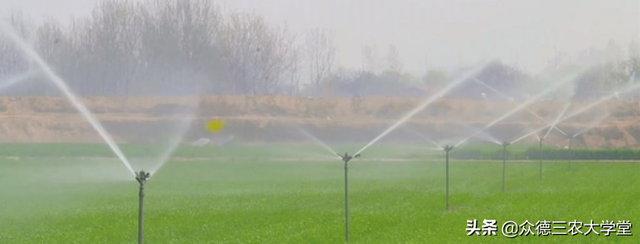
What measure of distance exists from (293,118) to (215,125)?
849 centimetres

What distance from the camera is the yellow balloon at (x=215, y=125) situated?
67812 mm

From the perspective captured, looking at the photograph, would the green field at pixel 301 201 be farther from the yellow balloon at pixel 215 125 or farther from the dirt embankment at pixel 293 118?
the yellow balloon at pixel 215 125

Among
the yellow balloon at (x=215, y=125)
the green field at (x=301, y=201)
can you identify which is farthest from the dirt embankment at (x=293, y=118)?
the green field at (x=301, y=201)

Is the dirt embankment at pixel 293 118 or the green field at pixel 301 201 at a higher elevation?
the dirt embankment at pixel 293 118

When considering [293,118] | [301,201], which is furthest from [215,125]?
[301,201]

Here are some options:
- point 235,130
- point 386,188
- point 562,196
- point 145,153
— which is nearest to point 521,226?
point 562,196

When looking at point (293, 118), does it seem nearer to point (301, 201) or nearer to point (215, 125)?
point (215, 125)

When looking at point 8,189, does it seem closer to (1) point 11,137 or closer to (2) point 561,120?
(1) point 11,137

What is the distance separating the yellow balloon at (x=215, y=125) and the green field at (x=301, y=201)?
22.5 meters

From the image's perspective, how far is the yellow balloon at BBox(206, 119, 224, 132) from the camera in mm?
67812

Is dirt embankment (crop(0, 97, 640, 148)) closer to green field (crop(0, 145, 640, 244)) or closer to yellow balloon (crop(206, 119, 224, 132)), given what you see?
yellow balloon (crop(206, 119, 224, 132))

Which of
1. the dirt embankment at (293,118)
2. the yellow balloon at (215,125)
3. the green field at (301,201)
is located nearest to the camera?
the green field at (301,201)

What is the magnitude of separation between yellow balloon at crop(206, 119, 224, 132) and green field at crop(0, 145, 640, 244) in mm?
22537

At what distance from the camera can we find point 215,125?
68500mm
